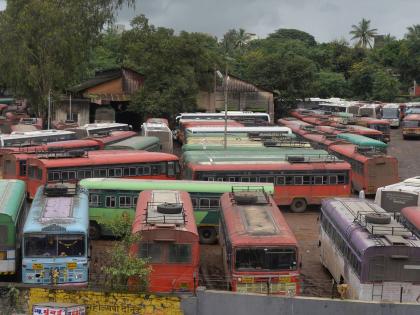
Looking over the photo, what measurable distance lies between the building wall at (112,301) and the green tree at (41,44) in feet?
131

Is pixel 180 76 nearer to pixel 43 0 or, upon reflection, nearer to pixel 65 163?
pixel 43 0

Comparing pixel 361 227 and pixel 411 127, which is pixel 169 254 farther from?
pixel 411 127

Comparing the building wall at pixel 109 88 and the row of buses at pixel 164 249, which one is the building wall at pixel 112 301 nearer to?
the row of buses at pixel 164 249

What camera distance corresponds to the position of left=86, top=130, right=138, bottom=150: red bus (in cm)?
4072

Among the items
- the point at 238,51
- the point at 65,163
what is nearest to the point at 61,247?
the point at 65,163

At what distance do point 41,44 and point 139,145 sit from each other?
21291 mm

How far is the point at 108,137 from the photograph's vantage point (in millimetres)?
43406

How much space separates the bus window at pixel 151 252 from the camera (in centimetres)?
1894

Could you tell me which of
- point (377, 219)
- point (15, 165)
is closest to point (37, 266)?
point (377, 219)

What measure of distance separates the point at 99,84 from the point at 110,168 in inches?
1298

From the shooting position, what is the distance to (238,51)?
410 ft

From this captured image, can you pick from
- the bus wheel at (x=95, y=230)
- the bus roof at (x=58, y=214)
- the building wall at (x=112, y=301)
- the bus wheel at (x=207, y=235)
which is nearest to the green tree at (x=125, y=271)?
the building wall at (x=112, y=301)

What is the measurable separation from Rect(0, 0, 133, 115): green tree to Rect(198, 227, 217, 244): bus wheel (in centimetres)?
3325

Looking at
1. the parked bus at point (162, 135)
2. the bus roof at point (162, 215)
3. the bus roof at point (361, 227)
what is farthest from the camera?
the parked bus at point (162, 135)
